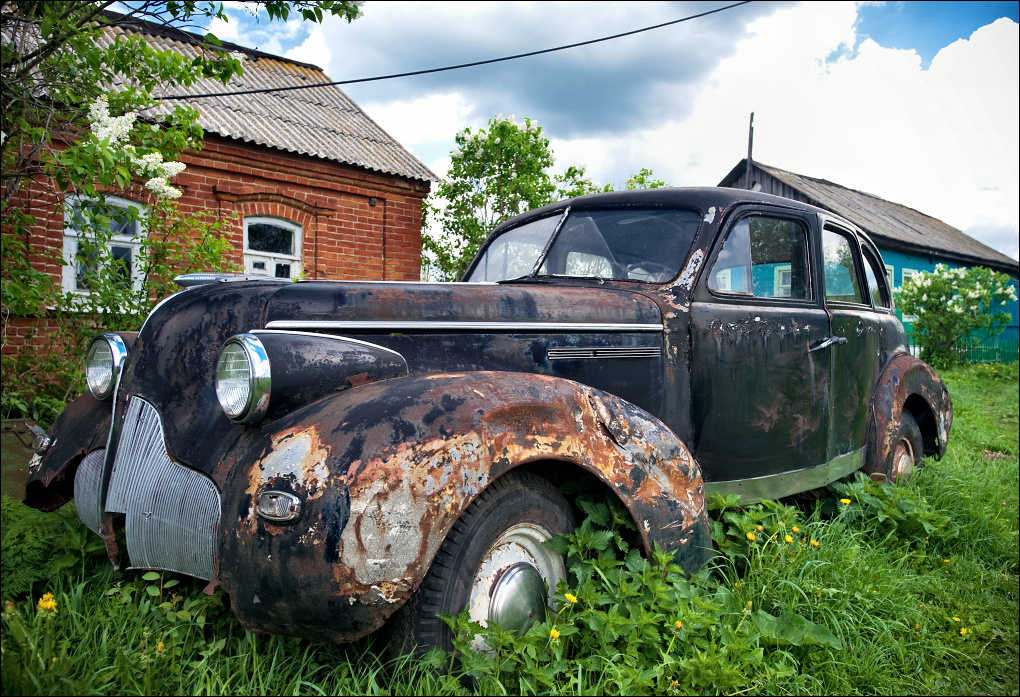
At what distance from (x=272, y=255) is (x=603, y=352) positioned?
707cm

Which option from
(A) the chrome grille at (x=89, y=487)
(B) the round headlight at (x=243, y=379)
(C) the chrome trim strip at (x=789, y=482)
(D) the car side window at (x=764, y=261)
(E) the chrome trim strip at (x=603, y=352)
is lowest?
(C) the chrome trim strip at (x=789, y=482)

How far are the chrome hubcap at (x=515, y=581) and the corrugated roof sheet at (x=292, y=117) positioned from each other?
730cm

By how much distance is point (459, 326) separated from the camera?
2.23 meters

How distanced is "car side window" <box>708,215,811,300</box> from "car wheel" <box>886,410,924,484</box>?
4.54 ft

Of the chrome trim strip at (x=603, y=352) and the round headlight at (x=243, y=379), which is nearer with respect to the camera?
the round headlight at (x=243, y=379)

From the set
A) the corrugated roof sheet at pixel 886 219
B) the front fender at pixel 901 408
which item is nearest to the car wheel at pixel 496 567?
the front fender at pixel 901 408

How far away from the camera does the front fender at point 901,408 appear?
12.1ft

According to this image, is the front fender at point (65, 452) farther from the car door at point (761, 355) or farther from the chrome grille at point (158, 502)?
the car door at point (761, 355)

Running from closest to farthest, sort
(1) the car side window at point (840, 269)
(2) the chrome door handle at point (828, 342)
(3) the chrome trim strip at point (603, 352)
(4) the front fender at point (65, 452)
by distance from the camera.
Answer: (4) the front fender at point (65, 452), (3) the chrome trim strip at point (603, 352), (2) the chrome door handle at point (828, 342), (1) the car side window at point (840, 269)

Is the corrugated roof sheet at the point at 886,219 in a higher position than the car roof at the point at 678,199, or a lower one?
higher

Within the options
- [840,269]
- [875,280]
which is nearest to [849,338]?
[840,269]

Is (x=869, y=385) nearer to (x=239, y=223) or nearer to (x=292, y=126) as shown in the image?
(x=239, y=223)

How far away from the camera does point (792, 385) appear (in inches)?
122

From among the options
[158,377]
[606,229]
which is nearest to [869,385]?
[606,229]
